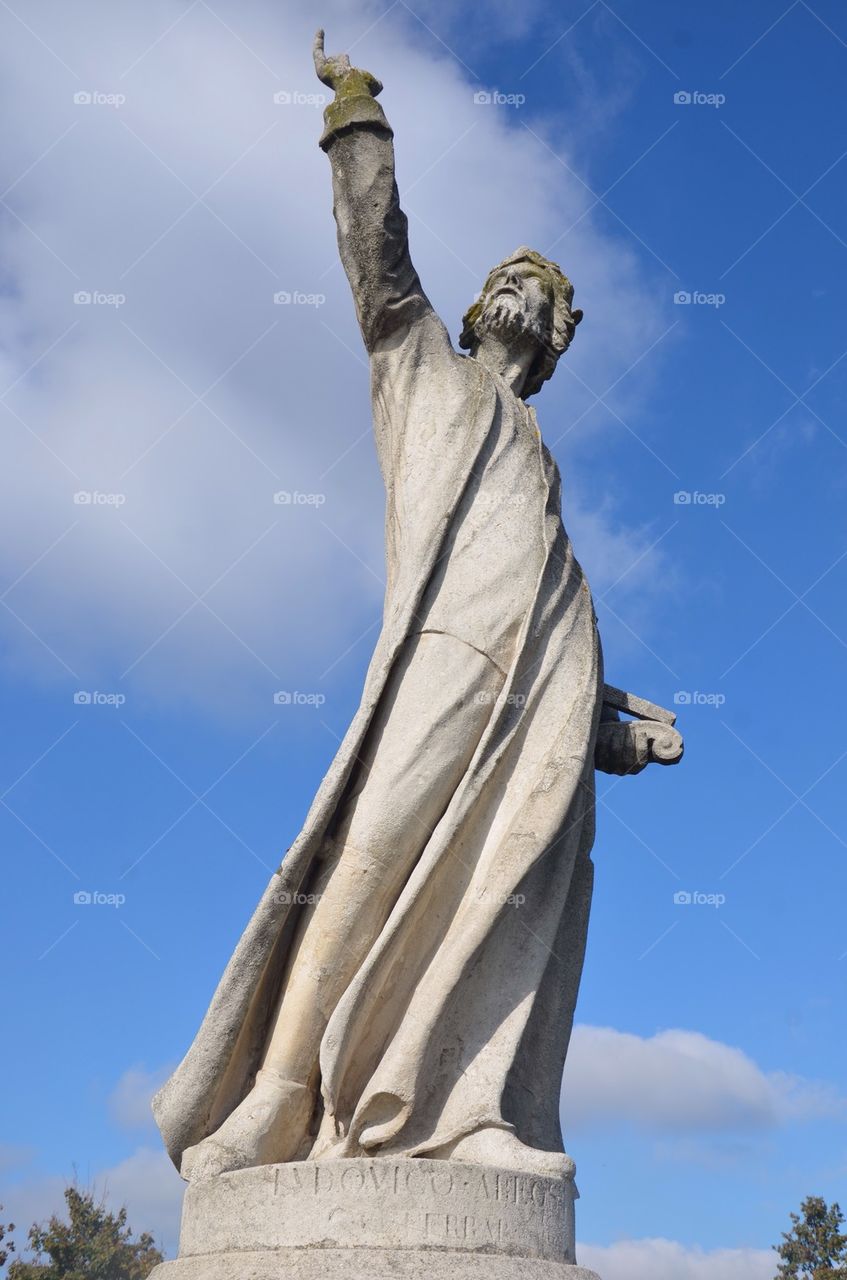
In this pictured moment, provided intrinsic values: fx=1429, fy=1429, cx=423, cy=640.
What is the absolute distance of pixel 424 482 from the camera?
646cm

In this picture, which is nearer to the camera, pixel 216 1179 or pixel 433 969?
pixel 216 1179

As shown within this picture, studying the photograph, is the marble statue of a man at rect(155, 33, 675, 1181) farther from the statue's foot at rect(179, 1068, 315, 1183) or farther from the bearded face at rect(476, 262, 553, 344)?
the bearded face at rect(476, 262, 553, 344)

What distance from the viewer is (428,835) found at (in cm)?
583

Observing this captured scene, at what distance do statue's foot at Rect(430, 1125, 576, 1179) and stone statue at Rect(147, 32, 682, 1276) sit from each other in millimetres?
10

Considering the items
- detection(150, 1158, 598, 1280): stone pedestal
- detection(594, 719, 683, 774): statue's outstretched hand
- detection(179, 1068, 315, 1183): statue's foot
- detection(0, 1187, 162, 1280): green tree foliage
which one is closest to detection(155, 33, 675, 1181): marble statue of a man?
detection(179, 1068, 315, 1183): statue's foot

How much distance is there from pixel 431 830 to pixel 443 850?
0.13 metres

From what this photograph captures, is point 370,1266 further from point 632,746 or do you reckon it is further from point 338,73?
point 338,73

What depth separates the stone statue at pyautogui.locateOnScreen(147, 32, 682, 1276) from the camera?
5.46 meters

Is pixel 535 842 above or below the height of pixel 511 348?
below

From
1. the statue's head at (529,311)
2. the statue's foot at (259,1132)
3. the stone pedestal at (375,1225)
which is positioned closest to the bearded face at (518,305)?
the statue's head at (529,311)

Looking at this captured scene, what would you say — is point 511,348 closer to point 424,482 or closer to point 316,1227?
point 424,482

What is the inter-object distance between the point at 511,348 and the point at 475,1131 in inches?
149

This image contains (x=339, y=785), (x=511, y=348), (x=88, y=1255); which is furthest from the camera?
(x=88, y=1255)

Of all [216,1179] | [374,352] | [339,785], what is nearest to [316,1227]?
[216,1179]
